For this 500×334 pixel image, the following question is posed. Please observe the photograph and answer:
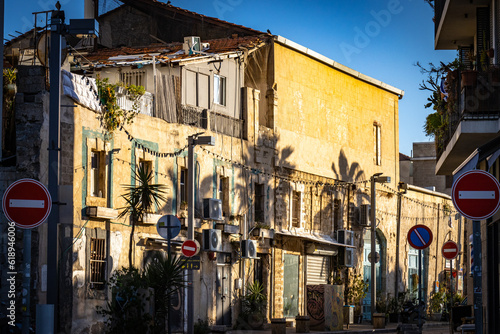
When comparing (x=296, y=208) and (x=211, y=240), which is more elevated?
(x=296, y=208)

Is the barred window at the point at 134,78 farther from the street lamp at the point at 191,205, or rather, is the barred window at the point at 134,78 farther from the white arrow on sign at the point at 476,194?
the white arrow on sign at the point at 476,194

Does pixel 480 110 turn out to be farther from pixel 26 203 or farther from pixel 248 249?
pixel 248 249

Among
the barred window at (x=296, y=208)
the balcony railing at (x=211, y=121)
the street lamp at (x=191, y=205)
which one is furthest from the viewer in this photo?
the barred window at (x=296, y=208)

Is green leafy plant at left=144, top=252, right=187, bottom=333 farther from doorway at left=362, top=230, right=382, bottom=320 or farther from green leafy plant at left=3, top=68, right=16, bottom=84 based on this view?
doorway at left=362, top=230, right=382, bottom=320

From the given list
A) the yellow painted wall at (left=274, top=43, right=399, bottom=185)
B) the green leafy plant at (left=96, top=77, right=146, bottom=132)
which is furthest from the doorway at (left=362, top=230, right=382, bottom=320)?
the green leafy plant at (left=96, top=77, right=146, bottom=132)

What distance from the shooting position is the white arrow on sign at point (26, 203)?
12219 mm

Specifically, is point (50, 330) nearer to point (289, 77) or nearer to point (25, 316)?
point (25, 316)

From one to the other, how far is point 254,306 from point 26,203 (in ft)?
80.4

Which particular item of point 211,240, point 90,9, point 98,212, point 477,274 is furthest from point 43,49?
point 477,274

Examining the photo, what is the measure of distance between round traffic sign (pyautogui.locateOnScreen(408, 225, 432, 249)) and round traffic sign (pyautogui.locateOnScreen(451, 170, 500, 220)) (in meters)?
9.40

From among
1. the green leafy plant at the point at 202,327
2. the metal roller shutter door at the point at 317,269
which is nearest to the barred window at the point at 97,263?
the green leafy plant at the point at 202,327

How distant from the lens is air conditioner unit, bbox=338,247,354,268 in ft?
142

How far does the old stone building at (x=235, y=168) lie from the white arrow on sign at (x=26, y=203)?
12085mm

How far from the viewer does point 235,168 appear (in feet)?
119
